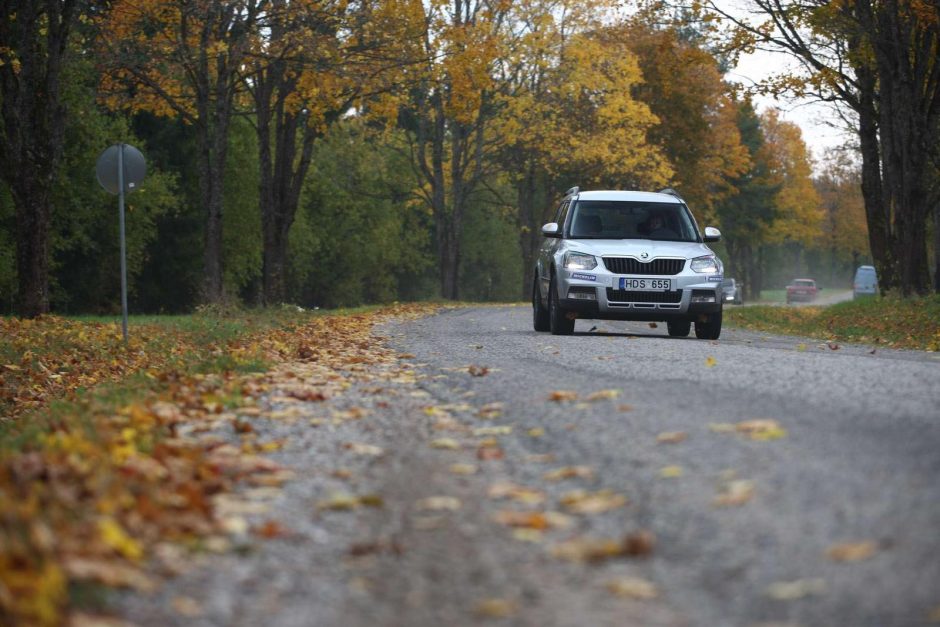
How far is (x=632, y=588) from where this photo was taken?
13.5ft

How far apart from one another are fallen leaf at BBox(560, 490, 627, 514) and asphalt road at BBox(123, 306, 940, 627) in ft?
0.17

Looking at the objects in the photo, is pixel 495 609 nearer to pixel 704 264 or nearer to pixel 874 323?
pixel 704 264

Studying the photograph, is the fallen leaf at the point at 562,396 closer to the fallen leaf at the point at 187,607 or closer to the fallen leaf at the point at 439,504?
the fallen leaf at the point at 439,504

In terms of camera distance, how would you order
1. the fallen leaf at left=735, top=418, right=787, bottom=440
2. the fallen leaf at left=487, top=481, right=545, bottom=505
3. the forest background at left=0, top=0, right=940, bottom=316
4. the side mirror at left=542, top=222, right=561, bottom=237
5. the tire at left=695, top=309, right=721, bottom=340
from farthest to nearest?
1. the forest background at left=0, top=0, right=940, bottom=316
2. the side mirror at left=542, top=222, right=561, bottom=237
3. the tire at left=695, top=309, right=721, bottom=340
4. the fallen leaf at left=735, top=418, right=787, bottom=440
5. the fallen leaf at left=487, top=481, right=545, bottom=505

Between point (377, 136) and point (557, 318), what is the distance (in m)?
37.2

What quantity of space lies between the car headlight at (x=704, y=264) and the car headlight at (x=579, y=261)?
1297 mm

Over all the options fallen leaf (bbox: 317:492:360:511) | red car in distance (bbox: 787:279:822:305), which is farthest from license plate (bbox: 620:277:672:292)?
red car in distance (bbox: 787:279:822:305)

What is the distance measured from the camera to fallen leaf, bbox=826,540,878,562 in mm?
4227

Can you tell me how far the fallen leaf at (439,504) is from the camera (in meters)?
5.22

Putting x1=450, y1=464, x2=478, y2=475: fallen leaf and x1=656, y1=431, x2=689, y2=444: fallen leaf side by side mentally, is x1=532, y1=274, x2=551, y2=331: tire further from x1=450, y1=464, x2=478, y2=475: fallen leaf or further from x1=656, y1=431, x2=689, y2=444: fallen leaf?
x1=450, y1=464, x2=478, y2=475: fallen leaf

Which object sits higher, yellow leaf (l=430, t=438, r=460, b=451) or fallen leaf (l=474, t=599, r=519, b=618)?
yellow leaf (l=430, t=438, r=460, b=451)

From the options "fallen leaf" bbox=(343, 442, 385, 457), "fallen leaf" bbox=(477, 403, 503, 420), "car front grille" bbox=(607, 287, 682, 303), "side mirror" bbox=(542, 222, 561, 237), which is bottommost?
"fallen leaf" bbox=(343, 442, 385, 457)

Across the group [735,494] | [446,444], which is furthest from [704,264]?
[735,494]

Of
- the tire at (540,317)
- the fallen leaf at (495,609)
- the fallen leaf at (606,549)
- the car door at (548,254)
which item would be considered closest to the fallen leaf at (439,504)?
the fallen leaf at (606,549)
